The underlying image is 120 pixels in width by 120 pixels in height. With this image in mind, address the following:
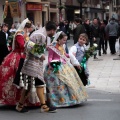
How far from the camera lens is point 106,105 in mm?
8172

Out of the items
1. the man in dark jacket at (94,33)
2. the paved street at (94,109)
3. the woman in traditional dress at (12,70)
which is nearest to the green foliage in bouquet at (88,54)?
the paved street at (94,109)

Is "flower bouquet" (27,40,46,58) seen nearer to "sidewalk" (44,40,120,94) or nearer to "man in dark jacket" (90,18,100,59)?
"sidewalk" (44,40,120,94)

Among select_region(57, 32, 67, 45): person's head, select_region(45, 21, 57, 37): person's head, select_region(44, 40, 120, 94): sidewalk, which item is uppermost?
select_region(45, 21, 57, 37): person's head

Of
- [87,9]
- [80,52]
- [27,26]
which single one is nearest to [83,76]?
[80,52]

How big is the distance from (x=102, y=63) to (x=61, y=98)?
772 centimetres

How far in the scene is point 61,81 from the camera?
25.5ft

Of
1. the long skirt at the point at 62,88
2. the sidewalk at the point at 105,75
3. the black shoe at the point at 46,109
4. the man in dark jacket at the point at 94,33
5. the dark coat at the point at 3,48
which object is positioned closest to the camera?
the black shoe at the point at 46,109

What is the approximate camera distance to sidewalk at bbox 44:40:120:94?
10.4m

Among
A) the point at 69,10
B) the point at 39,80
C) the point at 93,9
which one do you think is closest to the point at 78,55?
the point at 39,80

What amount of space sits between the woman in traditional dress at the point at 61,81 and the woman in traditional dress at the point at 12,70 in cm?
54

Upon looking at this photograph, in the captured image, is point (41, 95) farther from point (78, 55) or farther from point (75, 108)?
point (78, 55)

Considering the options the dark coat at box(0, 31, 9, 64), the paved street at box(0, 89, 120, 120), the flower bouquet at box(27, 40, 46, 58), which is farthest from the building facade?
the flower bouquet at box(27, 40, 46, 58)

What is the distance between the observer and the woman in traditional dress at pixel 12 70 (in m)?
7.64

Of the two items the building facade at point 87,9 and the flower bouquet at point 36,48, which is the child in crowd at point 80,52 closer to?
the flower bouquet at point 36,48
